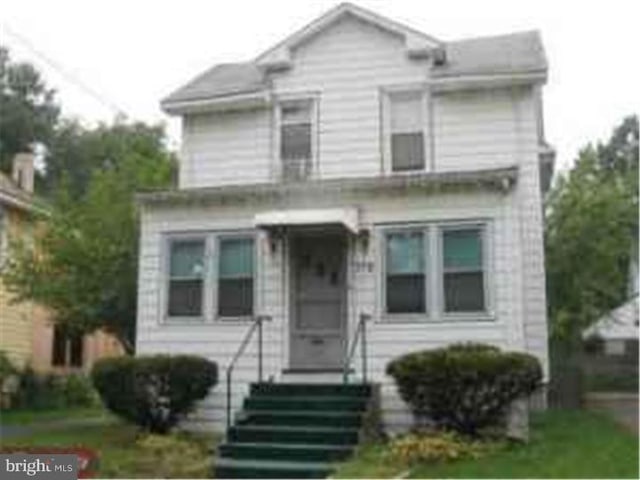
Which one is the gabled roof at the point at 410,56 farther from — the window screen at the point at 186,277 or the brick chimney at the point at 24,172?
the brick chimney at the point at 24,172

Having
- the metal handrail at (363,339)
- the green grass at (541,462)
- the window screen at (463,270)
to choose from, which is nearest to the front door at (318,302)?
the metal handrail at (363,339)

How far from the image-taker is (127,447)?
13852mm

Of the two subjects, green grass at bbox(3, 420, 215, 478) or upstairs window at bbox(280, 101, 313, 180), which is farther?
upstairs window at bbox(280, 101, 313, 180)

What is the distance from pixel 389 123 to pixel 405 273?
11.2 ft

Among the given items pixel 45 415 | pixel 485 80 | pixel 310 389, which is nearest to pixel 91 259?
pixel 45 415

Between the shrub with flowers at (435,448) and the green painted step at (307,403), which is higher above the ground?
the green painted step at (307,403)

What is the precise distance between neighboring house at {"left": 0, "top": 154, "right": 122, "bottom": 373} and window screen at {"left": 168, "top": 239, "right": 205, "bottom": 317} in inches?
354

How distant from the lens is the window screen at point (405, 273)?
1478 cm

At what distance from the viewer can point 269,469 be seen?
1192 centimetres

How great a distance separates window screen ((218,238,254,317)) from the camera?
15.6 m

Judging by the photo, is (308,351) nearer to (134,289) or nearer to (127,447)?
(127,447)

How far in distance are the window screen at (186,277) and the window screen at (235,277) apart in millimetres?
343

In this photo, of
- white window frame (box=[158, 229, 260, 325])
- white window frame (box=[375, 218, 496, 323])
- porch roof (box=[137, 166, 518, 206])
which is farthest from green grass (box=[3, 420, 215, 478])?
porch roof (box=[137, 166, 518, 206])

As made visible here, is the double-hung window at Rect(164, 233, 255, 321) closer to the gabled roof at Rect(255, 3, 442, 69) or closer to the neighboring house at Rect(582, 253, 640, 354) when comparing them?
the gabled roof at Rect(255, 3, 442, 69)
